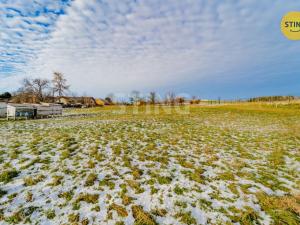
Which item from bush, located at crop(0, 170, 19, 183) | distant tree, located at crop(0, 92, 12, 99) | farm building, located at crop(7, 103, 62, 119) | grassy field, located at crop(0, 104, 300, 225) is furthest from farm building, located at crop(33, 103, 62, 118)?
distant tree, located at crop(0, 92, 12, 99)

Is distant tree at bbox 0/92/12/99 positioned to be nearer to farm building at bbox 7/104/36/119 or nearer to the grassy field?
farm building at bbox 7/104/36/119

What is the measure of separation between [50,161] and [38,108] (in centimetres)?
1727

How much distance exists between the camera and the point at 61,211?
3500 mm

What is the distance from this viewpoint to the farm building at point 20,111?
57.2ft

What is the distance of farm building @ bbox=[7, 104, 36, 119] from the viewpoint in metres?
17.4

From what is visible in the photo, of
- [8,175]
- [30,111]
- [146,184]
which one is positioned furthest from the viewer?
[30,111]

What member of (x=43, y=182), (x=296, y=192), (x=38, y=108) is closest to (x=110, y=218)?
(x=43, y=182)

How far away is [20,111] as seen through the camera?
58.6 feet

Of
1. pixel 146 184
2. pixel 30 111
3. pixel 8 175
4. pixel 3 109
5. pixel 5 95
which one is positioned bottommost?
pixel 146 184

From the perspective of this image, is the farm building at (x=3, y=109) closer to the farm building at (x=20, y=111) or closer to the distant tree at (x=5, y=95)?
the farm building at (x=20, y=111)

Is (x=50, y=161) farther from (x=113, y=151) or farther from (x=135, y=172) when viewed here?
(x=135, y=172)

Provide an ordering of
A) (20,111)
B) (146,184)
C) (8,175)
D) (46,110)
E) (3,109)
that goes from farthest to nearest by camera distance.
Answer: (46,110) → (3,109) → (20,111) → (8,175) → (146,184)

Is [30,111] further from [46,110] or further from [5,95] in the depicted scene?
[5,95]

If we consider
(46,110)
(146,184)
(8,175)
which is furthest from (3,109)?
(146,184)
